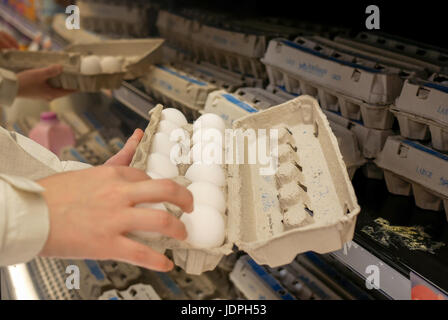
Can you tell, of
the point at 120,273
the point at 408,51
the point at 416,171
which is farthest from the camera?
the point at 120,273

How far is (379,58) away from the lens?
5.70ft

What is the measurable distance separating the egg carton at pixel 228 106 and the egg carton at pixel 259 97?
3 cm

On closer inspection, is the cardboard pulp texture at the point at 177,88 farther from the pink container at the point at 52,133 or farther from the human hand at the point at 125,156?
the pink container at the point at 52,133

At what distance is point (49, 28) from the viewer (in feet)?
12.2

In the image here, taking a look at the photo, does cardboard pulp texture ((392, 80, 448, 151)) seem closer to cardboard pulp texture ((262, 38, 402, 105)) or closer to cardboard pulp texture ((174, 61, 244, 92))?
cardboard pulp texture ((262, 38, 402, 105))

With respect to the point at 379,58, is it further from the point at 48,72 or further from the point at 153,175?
the point at 48,72

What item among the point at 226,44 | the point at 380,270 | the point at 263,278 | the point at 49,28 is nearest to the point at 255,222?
the point at 380,270

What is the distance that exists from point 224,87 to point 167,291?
35.3 inches

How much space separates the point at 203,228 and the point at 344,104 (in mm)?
875

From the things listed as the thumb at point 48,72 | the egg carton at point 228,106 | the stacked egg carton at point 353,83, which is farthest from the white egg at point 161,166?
the thumb at point 48,72

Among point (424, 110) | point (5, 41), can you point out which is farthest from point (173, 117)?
point (5, 41)

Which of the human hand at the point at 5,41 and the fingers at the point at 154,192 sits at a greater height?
the human hand at the point at 5,41

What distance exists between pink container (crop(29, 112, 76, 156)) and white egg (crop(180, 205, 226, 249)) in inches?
89.0

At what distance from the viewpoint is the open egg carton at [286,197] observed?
96 cm
